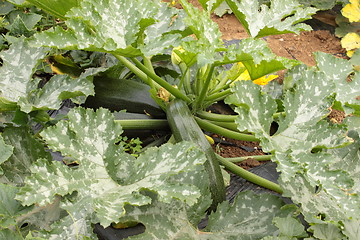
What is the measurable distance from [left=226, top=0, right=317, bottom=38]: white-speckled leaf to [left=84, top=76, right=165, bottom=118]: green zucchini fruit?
1.83 ft

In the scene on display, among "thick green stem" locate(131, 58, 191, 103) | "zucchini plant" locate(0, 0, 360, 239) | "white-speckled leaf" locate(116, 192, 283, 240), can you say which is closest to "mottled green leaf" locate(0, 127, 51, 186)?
"zucchini plant" locate(0, 0, 360, 239)

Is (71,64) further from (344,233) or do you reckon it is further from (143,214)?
(344,233)

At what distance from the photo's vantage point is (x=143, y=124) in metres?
1.77

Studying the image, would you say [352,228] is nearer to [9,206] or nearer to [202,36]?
[202,36]

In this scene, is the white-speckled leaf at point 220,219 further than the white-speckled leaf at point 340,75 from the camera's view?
No

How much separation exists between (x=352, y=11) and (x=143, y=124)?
205cm

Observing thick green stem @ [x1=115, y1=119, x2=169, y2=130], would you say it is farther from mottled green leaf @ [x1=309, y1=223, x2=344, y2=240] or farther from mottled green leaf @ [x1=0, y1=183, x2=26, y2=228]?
mottled green leaf @ [x1=309, y1=223, x2=344, y2=240]

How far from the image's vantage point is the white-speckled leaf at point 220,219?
130cm

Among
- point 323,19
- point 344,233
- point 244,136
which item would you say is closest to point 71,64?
point 244,136

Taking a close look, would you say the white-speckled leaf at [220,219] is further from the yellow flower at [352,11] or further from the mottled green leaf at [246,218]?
the yellow flower at [352,11]

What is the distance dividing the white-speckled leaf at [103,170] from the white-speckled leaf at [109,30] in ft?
0.71

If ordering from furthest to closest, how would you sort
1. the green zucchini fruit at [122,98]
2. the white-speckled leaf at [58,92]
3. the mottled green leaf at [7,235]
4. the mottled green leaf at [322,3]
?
the mottled green leaf at [322,3] → the green zucchini fruit at [122,98] → the white-speckled leaf at [58,92] → the mottled green leaf at [7,235]

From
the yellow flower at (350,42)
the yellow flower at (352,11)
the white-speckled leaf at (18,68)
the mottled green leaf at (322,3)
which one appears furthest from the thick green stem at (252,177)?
the mottled green leaf at (322,3)

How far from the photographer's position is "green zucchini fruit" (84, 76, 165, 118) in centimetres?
190
